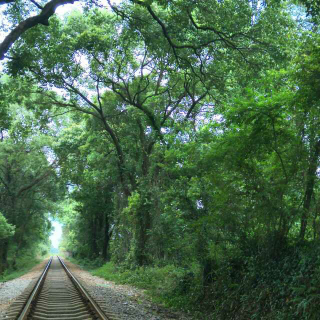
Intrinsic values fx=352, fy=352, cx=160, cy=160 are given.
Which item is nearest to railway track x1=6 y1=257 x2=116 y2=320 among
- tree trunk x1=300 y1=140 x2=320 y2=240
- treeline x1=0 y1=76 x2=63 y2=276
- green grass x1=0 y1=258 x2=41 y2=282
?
tree trunk x1=300 y1=140 x2=320 y2=240

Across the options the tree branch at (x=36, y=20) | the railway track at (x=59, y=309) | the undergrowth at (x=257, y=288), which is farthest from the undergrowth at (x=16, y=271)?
the tree branch at (x=36, y=20)

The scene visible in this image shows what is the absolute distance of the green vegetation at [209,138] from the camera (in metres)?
7.27

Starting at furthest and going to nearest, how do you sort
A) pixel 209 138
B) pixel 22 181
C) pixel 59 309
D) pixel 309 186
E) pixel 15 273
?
pixel 22 181
pixel 15 273
pixel 209 138
pixel 59 309
pixel 309 186

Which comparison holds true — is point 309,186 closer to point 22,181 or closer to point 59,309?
point 59,309

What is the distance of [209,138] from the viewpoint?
9.77m

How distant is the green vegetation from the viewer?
23.9 feet

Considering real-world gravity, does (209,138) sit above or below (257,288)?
above

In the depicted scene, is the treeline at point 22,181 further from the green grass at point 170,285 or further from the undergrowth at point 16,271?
the green grass at point 170,285

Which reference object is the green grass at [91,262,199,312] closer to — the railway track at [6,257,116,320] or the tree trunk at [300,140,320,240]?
the railway track at [6,257,116,320]

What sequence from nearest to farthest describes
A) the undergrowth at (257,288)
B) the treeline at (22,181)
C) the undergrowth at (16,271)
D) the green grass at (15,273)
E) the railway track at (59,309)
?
the undergrowth at (257,288) → the railway track at (59,309) → the green grass at (15,273) → the undergrowth at (16,271) → the treeline at (22,181)

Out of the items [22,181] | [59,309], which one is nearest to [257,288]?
[59,309]

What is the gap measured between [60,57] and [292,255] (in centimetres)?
1232

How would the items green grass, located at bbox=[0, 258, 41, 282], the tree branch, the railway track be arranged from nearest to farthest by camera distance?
the railway track, the tree branch, green grass, located at bbox=[0, 258, 41, 282]

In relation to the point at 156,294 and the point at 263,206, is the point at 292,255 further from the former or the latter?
the point at 156,294
